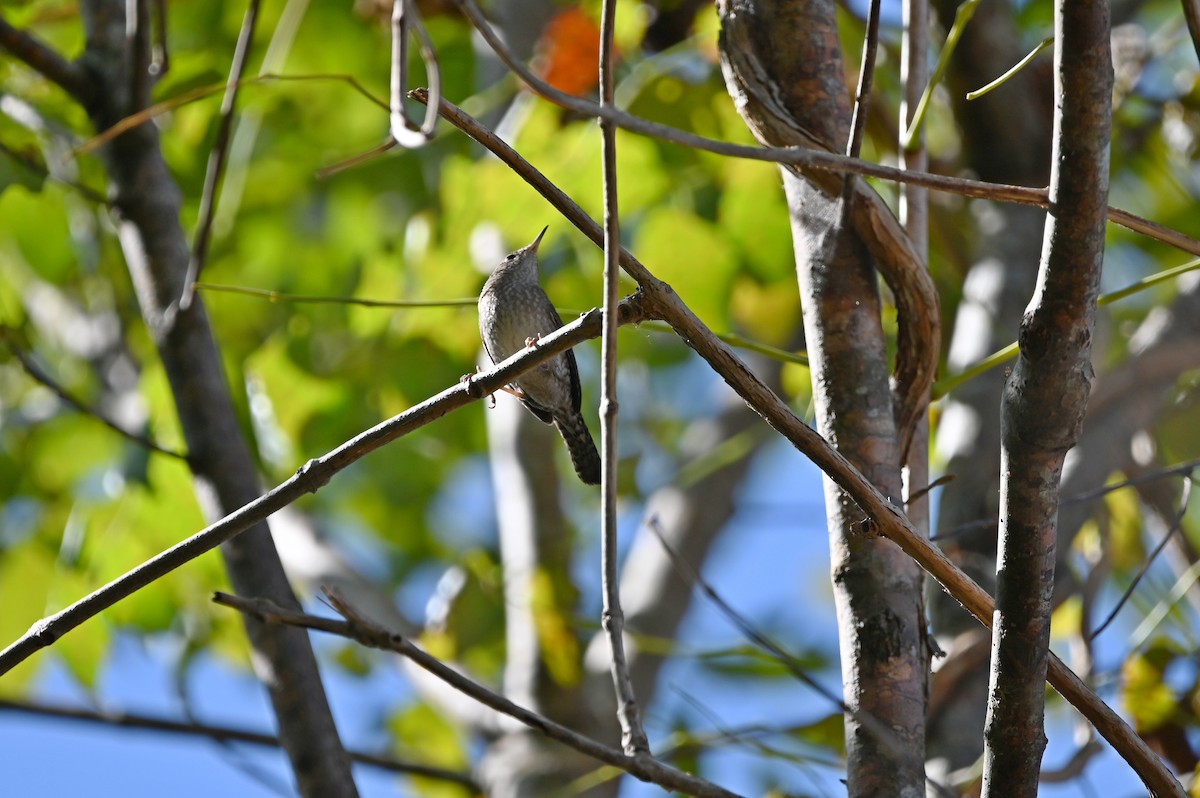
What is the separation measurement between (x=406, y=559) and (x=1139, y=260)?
12.9ft

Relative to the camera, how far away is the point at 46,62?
2.63m

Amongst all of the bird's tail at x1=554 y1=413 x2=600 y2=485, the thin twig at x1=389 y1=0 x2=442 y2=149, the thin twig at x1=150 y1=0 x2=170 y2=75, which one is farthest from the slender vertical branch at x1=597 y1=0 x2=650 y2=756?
the bird's tail at x1=554 y1=413 x2=600 y2=485

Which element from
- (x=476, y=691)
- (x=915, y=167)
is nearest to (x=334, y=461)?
(x=476, y=691)

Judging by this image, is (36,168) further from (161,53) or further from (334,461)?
(334,461)

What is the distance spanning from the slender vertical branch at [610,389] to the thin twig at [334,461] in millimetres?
197

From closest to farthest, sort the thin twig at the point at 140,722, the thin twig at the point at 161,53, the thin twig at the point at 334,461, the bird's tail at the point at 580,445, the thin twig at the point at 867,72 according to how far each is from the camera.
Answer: the thin twig at the point at 334,461
the thin twig at the point at 867,72
the thin twig at the point at 161,53
the thin twig at the point at 140,722
the bird's tail at the point at 580,445

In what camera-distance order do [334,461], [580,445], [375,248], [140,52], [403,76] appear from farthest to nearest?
[375,248] < [580,445] < [140,52] < [334,461] < [403,76]

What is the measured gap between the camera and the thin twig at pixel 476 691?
4.63 ft

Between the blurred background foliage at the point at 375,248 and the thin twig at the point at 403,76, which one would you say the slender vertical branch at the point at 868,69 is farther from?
the blurred background foliage at the point at 375,248

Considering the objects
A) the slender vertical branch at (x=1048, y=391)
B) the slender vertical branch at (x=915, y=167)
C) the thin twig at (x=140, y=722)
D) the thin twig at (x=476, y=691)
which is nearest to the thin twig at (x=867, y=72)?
the slender vertical branch at (x=915, y=167)

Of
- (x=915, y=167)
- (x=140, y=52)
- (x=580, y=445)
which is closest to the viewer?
(x=915, y=167)

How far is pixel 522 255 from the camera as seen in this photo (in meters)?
3.45

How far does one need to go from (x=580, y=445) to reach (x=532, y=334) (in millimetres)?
378

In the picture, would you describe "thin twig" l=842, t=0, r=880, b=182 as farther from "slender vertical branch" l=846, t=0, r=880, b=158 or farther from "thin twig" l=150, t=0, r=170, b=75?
"thin twig" l=150, t=0, r=170, b=75
